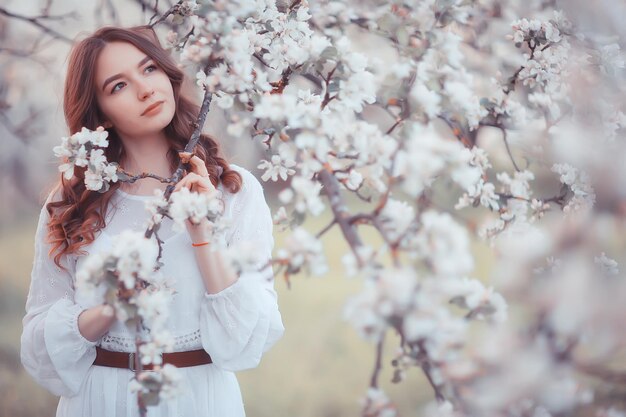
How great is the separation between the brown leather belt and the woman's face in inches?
17.1

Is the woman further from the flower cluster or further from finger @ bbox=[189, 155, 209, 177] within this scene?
the flower cluster

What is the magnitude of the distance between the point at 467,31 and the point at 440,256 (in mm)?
784

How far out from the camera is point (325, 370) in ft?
6.41

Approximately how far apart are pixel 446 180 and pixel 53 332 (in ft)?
2.78

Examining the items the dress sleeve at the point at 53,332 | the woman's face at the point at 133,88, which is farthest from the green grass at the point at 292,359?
the woman's face at the point at 133,88

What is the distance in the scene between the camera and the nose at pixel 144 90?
1287mm

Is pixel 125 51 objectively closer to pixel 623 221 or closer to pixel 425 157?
pixel 425 157

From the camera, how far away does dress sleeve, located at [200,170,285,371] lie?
1271 mm

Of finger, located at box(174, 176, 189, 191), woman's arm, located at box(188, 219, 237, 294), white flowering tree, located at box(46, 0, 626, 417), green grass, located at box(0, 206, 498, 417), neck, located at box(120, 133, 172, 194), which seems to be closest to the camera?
white flowering tree, located at box(46, 0, 626, 417)

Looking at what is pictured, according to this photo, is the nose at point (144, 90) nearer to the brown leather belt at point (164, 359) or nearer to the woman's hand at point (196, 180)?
the woman's hand at point (196, 180)

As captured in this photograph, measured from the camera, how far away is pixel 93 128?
137cm

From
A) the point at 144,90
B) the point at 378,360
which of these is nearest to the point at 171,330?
the point at 144,90

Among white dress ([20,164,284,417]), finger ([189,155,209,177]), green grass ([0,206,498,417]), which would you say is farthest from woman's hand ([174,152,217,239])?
green grass ([0,206,498,417])

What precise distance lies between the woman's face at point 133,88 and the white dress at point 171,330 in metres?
0.19
